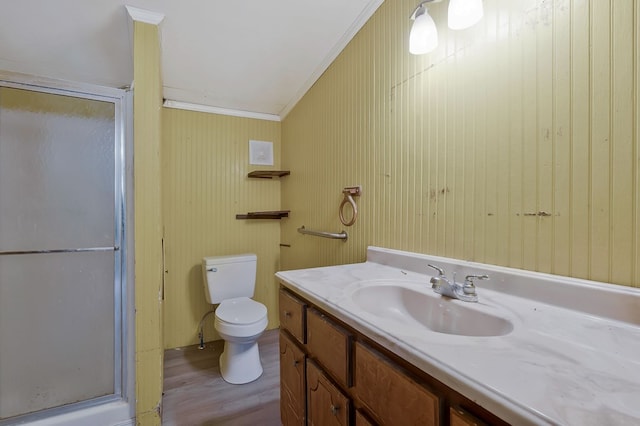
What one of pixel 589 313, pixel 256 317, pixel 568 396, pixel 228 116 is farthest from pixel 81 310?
pixel 589 313

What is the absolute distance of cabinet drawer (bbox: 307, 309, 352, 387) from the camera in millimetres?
791

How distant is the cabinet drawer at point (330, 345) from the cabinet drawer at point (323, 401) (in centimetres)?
4

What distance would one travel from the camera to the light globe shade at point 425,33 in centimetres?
105

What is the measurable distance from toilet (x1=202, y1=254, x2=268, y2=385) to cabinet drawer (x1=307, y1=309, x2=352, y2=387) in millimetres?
1012

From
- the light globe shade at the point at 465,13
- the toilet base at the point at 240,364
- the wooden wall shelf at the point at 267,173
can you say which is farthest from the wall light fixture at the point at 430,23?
the toilet base at the point at 240,364

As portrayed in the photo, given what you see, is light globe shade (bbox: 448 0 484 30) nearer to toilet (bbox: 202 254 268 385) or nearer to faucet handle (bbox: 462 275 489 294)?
faucet handle (bbox: 462 275 489 294)

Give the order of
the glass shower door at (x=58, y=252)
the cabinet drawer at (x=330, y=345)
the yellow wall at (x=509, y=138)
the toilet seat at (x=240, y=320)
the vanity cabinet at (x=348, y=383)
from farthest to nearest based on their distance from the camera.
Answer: the toilet seat at (x=240, y=320), the glass shower door at (x=58, y=252), the cabinet drawer at (x=330, y=345), the yellow wall at (x=509, y=138), the vanity cabinet at (x=348, y=383)

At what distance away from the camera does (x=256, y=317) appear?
1.91m

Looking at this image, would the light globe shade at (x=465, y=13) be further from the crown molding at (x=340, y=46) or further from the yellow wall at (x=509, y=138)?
the crown molding at (x=340, y=46)

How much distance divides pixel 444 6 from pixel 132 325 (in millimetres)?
2159

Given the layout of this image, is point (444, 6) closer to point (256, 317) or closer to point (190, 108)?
point (256, 317)

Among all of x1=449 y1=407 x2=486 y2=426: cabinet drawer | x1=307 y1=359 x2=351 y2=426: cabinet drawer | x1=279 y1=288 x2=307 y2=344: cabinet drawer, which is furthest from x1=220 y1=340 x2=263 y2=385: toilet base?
x1=449 y1=407 x2=486 y2=426: cabinet drawer

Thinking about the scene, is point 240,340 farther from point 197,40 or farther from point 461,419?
point 197,40

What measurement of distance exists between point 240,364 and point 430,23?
7.30ft
